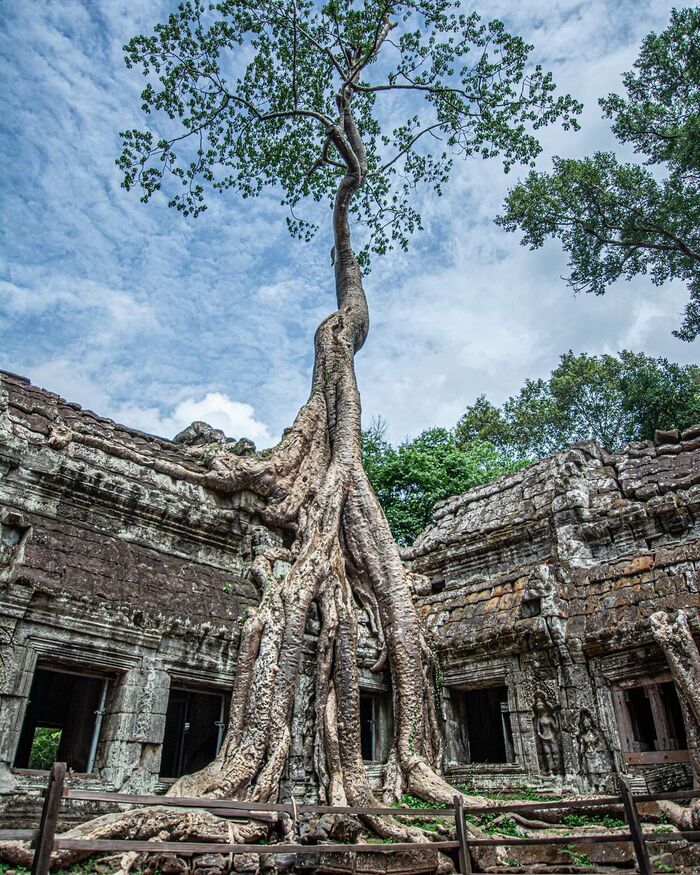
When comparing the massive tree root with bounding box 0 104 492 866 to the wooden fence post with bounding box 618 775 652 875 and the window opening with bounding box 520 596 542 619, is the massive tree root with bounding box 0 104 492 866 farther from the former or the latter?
the wooden fence post with bounding box 618 775 652 875

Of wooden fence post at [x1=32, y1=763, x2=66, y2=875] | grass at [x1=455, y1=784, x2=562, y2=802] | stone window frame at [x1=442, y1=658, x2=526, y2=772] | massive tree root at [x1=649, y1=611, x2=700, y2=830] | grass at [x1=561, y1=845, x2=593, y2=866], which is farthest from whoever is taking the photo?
stone window frame at [x1=442, y1=658, x2=526, y2=772]

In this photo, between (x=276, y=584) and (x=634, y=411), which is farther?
(x=634, y=411)

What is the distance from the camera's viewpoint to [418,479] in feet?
59.5

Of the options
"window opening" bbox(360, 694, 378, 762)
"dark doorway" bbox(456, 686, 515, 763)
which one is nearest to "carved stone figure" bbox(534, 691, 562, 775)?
"window opening" bbox(360, 694, 378, 762)

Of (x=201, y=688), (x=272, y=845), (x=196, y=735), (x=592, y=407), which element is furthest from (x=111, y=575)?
(x=592, y=407)

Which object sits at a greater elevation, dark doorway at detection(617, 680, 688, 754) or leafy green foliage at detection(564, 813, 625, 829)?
dark doorway at detection(617, 680, 688, 754)

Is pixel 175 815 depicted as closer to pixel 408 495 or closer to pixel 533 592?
pixel 533 592

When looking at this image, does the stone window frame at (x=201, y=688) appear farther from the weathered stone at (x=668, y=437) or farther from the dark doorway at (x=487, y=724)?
the weathered stone at (x=668, y=437)

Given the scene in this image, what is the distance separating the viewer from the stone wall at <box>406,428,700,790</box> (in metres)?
7.29

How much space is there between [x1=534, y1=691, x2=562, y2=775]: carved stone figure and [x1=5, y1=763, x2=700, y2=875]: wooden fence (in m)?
1.65

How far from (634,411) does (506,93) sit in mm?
10990

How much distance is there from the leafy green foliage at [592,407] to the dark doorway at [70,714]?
15766 millimetres

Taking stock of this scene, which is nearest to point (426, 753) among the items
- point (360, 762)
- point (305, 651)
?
point (360, 762)

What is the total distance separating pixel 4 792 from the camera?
5156 millimetres
